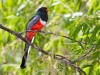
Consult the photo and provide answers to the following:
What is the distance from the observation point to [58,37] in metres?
3.59

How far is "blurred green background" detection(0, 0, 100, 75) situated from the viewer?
2.29 metres

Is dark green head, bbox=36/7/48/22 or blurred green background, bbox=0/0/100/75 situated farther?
dark green head, bbox=36/7/48/22

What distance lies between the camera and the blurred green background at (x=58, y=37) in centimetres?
229

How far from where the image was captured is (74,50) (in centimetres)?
266

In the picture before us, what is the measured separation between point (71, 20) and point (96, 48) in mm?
464

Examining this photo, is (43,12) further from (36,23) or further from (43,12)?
(36,23)

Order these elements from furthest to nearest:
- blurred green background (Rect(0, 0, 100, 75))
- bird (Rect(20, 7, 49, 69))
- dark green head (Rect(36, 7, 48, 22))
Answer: dark green head (Rect(36, 7, 48, 22)), bird (Rect(20, 7, 49, 69)), blurred green background (Rect(0, 0, 100, 75))

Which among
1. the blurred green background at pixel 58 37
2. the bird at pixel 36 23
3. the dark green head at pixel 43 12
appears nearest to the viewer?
the blurred green background at pixel 58 37

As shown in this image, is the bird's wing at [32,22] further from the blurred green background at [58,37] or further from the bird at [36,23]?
the blurred green background at [58,37]

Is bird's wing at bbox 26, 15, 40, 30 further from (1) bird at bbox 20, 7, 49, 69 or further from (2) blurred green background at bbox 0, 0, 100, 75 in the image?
(2) blurred green background at bbox 0, 0, 100, 75

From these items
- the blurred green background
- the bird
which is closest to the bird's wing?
the bird

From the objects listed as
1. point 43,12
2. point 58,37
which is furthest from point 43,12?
point 58,37

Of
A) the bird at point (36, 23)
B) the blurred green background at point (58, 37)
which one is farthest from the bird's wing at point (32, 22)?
the blurred green background at point (58, 37)

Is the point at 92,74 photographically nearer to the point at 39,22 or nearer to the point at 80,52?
the point at 80,52
